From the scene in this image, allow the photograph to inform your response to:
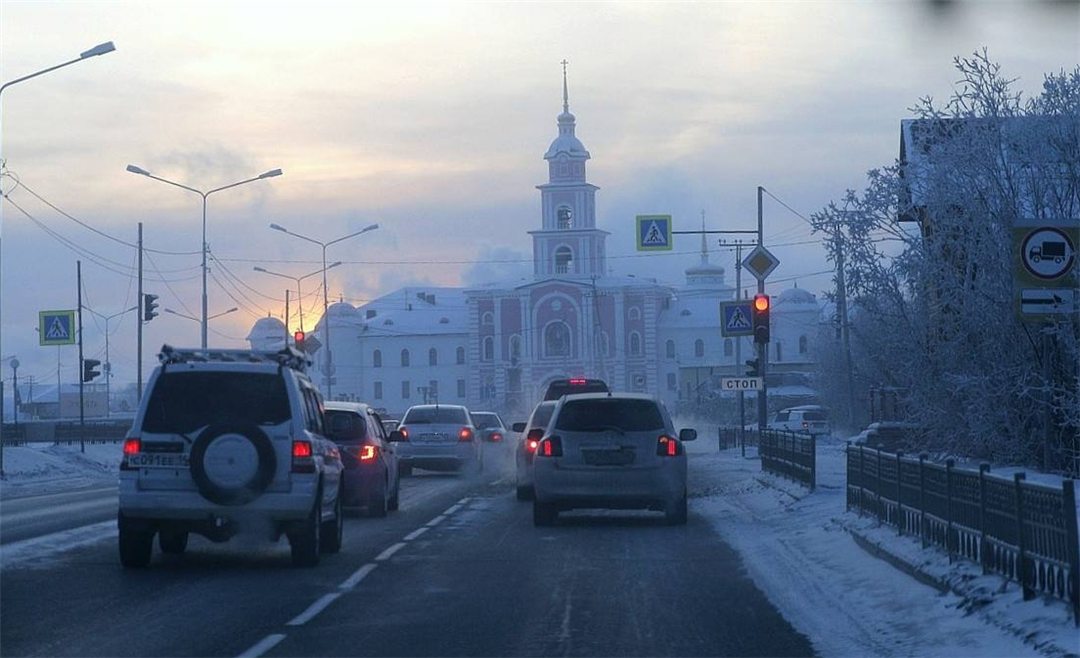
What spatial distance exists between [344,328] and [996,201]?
125396mm

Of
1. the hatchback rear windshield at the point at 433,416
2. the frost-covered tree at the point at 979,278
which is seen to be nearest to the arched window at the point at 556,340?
the hatchback rear windshield at the point at 433,416

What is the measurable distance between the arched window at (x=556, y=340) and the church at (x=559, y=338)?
85mm

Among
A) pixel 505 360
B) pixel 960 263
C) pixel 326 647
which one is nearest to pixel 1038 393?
pixel 960 263

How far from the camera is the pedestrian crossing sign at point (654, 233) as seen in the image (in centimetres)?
5391

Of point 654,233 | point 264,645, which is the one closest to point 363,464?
point 264,645

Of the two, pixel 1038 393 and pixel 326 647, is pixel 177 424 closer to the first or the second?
pixel 326 647

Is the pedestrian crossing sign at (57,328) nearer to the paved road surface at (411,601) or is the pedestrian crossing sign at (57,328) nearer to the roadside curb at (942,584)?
the paved road surface at (411,601)

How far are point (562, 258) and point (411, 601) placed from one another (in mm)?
119670

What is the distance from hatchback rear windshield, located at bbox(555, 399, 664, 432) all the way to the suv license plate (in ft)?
23.1

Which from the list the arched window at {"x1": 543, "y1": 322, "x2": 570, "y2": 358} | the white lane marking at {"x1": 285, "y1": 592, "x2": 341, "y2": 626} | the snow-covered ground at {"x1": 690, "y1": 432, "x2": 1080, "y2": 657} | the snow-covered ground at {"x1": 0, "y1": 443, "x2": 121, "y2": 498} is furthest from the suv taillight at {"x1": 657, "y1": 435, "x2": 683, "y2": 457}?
the arched window at {"x1": 543, "y1": 322, "x2": 570, "y2": 358}

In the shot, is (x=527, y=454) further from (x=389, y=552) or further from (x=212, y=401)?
(x=212, y=401)

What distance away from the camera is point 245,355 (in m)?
15.3

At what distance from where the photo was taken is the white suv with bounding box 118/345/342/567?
14164 millimetres

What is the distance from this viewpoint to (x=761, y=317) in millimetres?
34719
